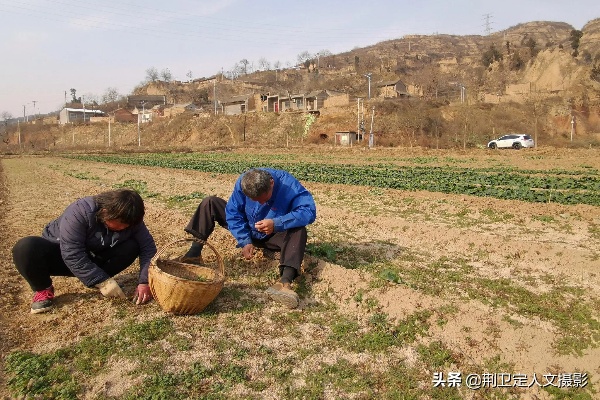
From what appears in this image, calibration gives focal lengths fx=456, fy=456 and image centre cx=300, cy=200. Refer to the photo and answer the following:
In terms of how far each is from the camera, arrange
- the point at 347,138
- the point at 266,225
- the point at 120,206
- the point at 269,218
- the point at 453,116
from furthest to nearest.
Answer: the point at 453,116 < the point at 347,138 < the point at 269,218 < the point at 266,225 < the point at 120,206

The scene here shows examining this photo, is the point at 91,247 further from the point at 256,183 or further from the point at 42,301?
the point at 256,183

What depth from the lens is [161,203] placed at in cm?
1024

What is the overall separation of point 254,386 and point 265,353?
1.39ft

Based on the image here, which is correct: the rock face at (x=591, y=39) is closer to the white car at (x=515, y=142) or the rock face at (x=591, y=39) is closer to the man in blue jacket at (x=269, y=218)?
the white car at (x=515, y=142)

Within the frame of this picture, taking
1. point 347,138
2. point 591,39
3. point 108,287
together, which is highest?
point 591,39

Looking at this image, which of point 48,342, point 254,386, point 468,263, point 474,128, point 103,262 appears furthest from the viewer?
point 474,128

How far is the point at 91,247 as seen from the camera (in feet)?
12.6

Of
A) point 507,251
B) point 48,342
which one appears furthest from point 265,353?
point 507,251

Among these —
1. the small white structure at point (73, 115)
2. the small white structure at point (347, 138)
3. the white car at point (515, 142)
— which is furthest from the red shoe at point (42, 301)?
the small white structure at point (73, 115)

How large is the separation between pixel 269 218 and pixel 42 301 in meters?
2.11

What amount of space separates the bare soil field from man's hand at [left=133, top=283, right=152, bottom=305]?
64 millimetres

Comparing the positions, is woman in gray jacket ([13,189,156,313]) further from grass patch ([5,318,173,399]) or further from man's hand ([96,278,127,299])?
grass patch ([5,318,173,399])

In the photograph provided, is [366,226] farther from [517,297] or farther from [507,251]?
[517,297]

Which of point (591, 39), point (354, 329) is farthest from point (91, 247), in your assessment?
point (591, 39)
